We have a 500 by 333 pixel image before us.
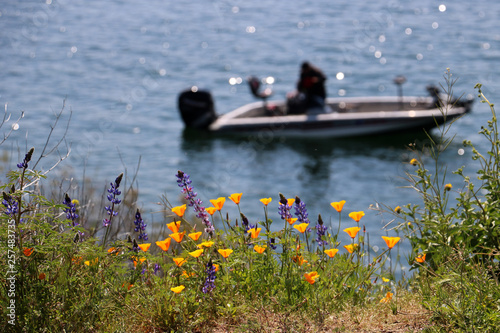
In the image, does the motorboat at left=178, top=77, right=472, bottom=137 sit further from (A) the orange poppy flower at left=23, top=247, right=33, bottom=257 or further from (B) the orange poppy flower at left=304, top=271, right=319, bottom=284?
(A) the orange poppy flower at left=23, top=247, right=33, bottom=257

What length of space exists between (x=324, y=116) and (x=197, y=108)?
348 centimetres

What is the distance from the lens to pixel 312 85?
1766 cm

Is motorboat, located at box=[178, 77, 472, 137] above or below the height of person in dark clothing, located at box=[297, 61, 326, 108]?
below

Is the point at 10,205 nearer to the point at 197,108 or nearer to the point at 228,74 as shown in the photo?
the point at 197,108

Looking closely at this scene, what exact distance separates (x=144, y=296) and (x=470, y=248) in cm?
173

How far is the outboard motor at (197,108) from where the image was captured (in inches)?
765

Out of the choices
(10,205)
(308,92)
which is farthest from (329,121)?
(10,205)

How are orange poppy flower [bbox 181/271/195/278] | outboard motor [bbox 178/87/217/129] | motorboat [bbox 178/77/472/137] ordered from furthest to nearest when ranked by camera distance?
outboard motor [bbox 178/87/217/129] → motorboat [bbox 178/77/472/137] → orange poppy flower [bbox 181/271/195/278]

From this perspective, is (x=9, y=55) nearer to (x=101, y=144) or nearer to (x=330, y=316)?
(x=101, y=144)

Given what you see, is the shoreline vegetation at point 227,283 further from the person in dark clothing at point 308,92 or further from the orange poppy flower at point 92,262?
the person in dark clothing at point 308,92

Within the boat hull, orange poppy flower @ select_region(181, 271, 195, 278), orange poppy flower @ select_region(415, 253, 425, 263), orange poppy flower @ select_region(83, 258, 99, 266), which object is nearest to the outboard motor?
the boat hull

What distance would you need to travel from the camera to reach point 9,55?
32.4 m

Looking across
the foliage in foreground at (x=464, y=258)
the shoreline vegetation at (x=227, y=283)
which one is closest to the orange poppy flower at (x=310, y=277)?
the shoreline vegetation at (x=227, y=283)

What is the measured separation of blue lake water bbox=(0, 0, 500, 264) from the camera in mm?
17797
